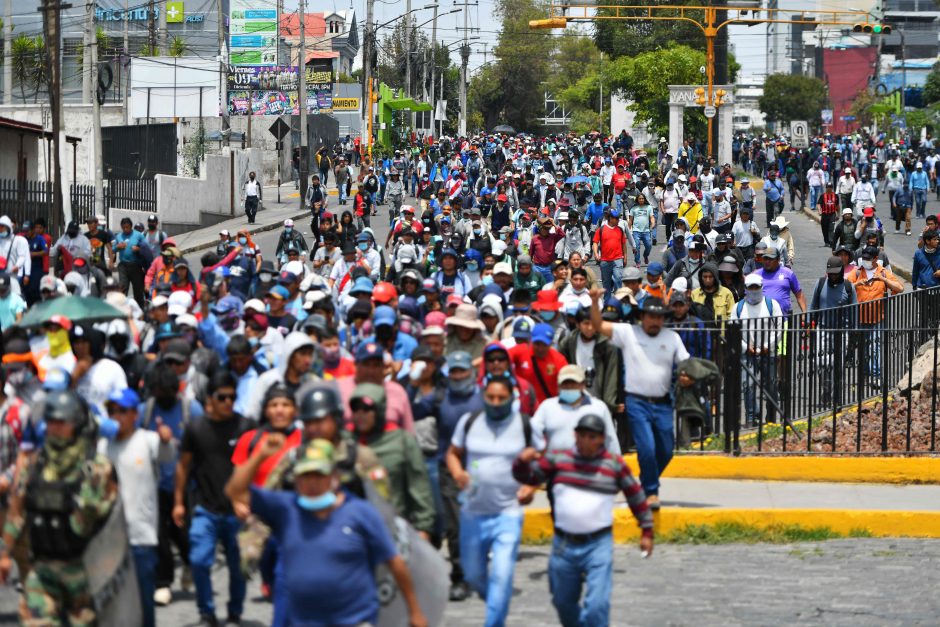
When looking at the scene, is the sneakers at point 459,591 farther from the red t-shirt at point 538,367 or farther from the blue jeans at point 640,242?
the blue jeans at point 640,242

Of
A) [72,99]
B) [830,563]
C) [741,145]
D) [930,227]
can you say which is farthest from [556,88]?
[830,563]

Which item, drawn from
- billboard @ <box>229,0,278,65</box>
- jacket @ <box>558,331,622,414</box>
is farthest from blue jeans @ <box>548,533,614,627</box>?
billboard @ <box>229,0,278,65</box>

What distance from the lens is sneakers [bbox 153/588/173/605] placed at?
9141mm

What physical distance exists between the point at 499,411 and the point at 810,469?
5.21m

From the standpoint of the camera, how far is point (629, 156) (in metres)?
48.1

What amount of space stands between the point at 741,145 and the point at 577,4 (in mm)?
10186

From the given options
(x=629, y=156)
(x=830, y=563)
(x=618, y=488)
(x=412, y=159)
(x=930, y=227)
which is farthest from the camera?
(x=412, y=159)

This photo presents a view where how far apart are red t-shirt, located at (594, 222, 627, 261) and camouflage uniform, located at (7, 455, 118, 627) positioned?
54.9ft

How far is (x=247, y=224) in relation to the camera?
130 ft

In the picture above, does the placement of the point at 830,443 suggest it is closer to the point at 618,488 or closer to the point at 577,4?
the point at 618,488

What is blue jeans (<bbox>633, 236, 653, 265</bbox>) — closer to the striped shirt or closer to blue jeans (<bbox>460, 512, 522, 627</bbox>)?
blue jeans (<bbox>460, 512, 522, 627</bbox>)

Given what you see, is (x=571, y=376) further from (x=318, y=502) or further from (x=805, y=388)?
(x=805, y=388)

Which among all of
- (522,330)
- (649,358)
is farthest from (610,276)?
A: (649,358)

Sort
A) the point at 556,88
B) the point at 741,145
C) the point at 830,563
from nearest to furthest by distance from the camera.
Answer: the point at 830,563
the point at 741,145
the point at 556,88
